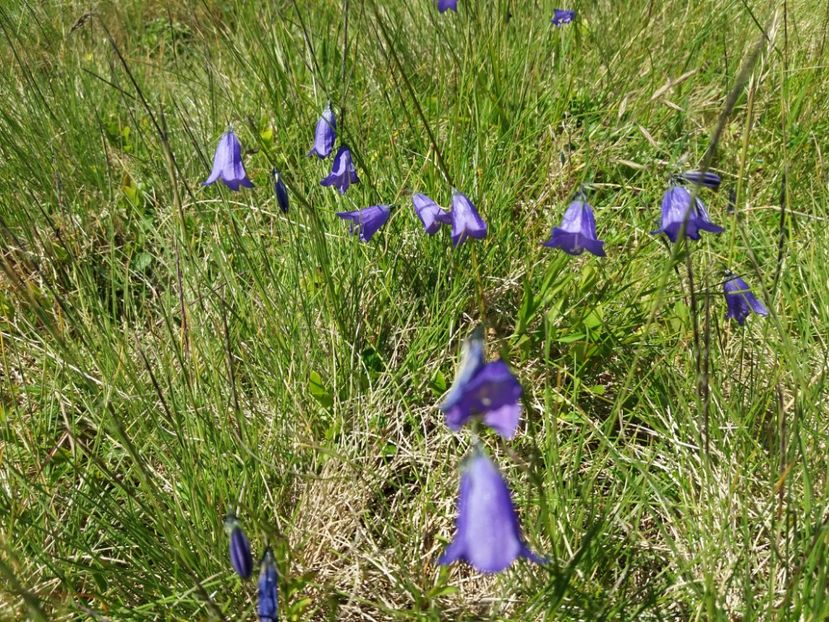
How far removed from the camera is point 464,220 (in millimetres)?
1494

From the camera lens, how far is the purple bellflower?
727 mm

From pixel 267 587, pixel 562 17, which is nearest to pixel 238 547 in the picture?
pixel 267 587

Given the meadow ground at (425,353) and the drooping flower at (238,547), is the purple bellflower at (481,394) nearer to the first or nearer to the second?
the meadow ground at (425,353)

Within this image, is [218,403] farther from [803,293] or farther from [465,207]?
[803,293]

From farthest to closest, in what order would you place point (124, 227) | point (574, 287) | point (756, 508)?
point (124, 227), point (574, 287), point (756, 508)

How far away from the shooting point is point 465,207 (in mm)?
1503

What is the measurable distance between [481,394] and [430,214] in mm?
942

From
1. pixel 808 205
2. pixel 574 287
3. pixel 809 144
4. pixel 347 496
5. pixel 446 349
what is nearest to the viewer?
pixel 347 496

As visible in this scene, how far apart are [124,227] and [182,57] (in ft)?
5.78

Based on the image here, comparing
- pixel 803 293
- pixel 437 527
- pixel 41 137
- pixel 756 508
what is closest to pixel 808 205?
pixel 803 293

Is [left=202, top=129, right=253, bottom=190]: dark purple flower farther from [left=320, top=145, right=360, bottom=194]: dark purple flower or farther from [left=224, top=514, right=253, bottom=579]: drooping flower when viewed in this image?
[left=224, top=514, right=253, bottom=579]: drooping flower

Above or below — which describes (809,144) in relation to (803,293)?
above

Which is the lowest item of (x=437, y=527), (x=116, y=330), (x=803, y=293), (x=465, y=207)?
(x=437, y=527)

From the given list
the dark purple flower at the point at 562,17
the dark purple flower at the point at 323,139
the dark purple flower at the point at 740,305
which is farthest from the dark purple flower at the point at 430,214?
the dark purple flower at the point at 562,17
